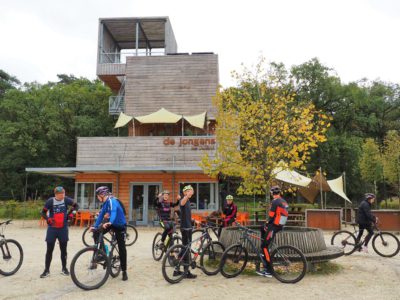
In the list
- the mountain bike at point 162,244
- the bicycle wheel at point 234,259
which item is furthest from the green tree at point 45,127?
the bicycle wheel at point 234,259

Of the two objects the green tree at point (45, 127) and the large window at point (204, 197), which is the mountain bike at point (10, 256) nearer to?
the large window at point (204, 197)

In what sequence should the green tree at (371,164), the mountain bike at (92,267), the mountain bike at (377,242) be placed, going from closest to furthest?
the mountain bike at (92,267) → the mountain bike at (377,242) → the green tree at (371,164)

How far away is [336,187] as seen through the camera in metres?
22.3

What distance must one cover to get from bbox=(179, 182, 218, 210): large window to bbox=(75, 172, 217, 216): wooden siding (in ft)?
1.11

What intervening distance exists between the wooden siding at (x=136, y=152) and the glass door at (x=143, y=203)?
130 cm

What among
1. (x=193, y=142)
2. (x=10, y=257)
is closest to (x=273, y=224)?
(x=10, y=257)

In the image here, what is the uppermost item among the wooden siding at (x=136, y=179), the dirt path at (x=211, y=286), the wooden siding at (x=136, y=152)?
the wooden siding at (x=136, y=152)

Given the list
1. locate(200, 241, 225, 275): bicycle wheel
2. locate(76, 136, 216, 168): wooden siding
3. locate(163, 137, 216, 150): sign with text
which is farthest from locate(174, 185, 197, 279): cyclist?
locate(163, 137, 216, 150): sign with text

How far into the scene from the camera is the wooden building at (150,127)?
69.0ft

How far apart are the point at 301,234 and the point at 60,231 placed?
4.93 metres

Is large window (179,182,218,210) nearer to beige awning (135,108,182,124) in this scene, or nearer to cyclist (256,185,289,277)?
beige awning (135,108,182,124)

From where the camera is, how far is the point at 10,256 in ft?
26.8

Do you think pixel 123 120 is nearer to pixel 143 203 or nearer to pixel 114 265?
pixel 143 203

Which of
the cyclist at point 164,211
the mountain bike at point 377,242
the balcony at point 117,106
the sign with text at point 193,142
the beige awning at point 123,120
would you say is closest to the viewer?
the cyclist at point 164,211
